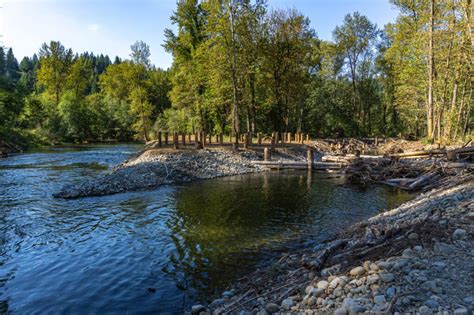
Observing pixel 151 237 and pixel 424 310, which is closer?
pixel 424 310

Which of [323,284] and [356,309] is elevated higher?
[356,309]

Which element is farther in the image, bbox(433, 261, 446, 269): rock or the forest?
the forest

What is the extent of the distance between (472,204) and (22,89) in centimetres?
5312

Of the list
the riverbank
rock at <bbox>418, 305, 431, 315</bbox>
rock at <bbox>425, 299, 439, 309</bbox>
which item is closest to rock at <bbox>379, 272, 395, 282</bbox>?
the riverbank

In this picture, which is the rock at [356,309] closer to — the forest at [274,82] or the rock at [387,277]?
the rock at [387,277]

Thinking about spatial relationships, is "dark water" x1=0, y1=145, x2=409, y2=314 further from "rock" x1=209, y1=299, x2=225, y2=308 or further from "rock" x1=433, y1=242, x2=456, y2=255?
"rock" x1=433, y1=242, x2=456, y2=255

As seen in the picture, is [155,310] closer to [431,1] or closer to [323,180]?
[323,180]

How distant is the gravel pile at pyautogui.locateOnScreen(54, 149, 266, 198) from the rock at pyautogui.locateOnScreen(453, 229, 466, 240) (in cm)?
1445

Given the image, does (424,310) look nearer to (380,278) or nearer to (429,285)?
(429,285)

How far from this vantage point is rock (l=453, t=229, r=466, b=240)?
5973mm

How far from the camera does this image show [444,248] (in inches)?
219

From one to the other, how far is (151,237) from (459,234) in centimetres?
792

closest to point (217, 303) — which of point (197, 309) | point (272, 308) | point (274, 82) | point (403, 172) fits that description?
point (197, 309)

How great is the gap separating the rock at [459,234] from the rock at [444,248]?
46 centimetres
